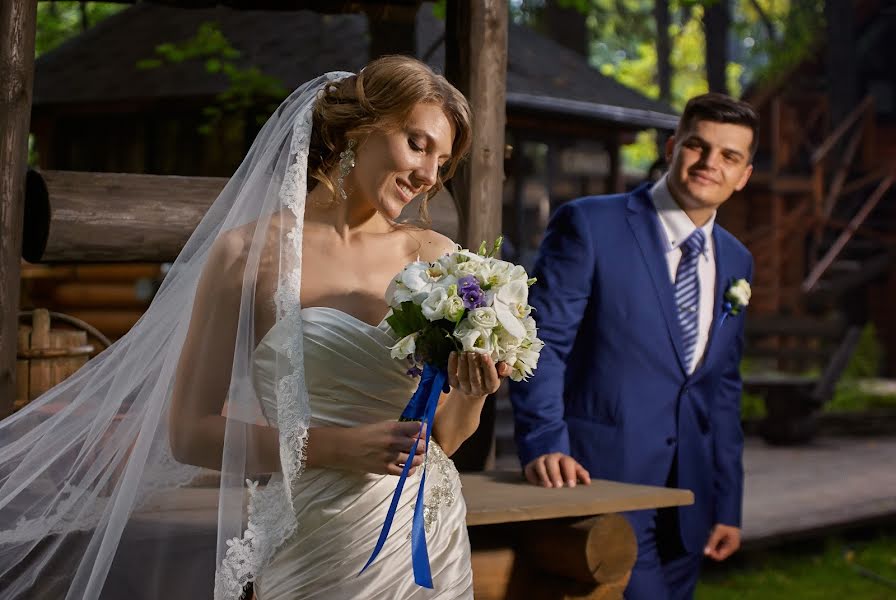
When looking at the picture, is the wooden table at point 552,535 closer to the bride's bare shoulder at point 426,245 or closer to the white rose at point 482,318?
the bride's bare shoulder at point 426,245

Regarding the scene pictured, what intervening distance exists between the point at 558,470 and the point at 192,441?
1568mm

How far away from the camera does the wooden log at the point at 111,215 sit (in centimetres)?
432

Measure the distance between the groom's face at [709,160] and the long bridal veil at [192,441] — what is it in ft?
4.88

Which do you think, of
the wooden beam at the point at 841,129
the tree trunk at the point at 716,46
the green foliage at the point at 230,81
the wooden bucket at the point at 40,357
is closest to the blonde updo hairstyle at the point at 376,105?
the wooden bucket at the point at 40,357

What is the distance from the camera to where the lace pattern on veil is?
2.82 m

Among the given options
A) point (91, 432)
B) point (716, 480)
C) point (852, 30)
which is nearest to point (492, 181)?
point (716, 480)

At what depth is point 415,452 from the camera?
275 cm

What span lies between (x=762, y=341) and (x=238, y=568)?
17945 mm

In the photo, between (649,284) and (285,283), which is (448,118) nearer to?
(285,283)

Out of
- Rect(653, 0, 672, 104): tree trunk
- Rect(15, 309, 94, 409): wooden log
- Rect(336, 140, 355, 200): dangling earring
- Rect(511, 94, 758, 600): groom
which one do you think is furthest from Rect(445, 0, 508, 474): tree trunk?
Rect(653, 0, 672, 104): tree trunk

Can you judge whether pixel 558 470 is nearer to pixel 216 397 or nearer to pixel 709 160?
pixel 709 160

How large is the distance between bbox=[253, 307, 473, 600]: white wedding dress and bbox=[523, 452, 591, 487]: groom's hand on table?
1.15 meters

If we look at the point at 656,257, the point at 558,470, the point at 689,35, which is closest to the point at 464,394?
the point at 558,470

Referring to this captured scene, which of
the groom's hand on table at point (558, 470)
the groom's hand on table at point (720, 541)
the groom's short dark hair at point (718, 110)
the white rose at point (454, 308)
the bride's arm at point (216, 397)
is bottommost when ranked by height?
the groom's hand on table at point (720, 541)
